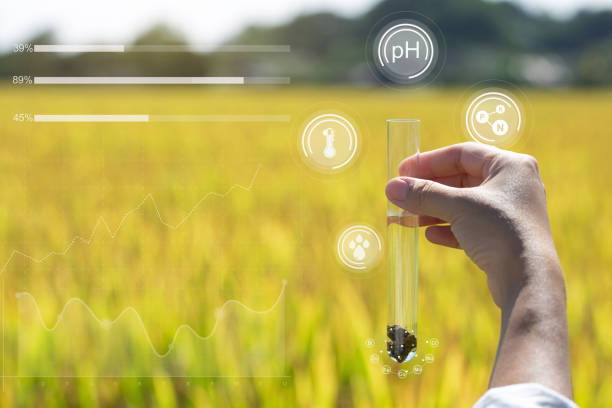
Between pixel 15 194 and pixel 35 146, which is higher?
pixel 35 146

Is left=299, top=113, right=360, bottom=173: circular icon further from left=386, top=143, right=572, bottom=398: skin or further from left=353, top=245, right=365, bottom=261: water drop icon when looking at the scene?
left=386, top=143, right=572, bottom=398: skin

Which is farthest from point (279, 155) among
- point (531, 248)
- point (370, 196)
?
point (531, 248)

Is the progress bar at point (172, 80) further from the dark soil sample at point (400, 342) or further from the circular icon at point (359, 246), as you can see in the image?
the dark soil sample at point (400, 342)

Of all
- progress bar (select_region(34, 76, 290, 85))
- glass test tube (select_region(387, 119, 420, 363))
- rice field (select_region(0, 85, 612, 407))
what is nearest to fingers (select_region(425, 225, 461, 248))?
glass test tube (select_region(387, 119, 420, 363))

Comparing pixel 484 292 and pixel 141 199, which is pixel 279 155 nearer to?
pixel 141 199

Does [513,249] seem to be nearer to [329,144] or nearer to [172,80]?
[329,144]

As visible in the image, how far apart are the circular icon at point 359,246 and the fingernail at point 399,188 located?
Answer: 0.40 meters

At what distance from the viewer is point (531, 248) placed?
2.98 feet

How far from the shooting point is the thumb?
98 cm

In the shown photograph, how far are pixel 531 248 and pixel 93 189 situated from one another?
2438mm

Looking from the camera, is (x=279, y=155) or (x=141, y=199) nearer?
(x=141, y=199)

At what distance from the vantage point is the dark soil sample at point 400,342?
3.83 ft

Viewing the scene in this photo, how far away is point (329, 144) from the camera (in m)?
1.48

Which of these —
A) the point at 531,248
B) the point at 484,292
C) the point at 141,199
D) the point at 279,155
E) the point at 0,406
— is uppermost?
the point at 279,155
